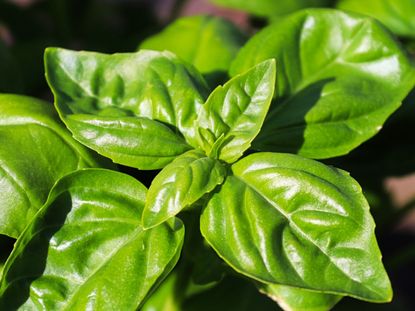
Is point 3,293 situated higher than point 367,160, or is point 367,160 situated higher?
point 3,293

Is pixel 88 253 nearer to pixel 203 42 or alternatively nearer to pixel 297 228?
pixel 297 228

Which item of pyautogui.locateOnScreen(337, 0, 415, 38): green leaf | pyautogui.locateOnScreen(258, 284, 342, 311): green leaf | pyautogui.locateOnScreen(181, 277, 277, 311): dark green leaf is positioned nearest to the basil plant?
pyautogui.locateOnScreen(258, 284, 342, 311): green leaf

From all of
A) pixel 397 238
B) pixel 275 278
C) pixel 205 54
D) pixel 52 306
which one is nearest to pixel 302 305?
pixel 275 278

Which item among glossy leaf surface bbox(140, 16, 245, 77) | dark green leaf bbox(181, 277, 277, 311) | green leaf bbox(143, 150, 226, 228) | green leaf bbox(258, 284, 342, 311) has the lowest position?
dark green leaf bbox(181, 277, 277, 311)

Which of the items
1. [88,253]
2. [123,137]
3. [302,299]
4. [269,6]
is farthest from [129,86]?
[269,6]

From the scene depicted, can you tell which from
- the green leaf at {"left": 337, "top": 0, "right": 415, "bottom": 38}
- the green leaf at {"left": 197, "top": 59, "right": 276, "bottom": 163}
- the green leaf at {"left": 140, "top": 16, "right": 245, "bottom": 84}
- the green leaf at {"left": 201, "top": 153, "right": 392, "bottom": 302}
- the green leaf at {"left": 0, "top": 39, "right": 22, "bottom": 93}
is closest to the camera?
the green leaf at {"left": 201, "top": 153, "right": 392, "bottom": 302}

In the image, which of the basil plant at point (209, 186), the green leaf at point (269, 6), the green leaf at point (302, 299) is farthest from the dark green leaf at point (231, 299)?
the green leaf at point (269, 6)

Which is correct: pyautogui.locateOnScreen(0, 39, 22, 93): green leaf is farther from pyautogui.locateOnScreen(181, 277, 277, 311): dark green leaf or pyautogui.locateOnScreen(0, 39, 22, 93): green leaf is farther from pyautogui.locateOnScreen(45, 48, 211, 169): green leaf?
pyautogui.locateOnScreen(181, 277, 277, 311): dark green leaf

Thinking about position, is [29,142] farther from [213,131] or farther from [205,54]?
[205,54]

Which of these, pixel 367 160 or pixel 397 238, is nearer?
pixel 367 160
